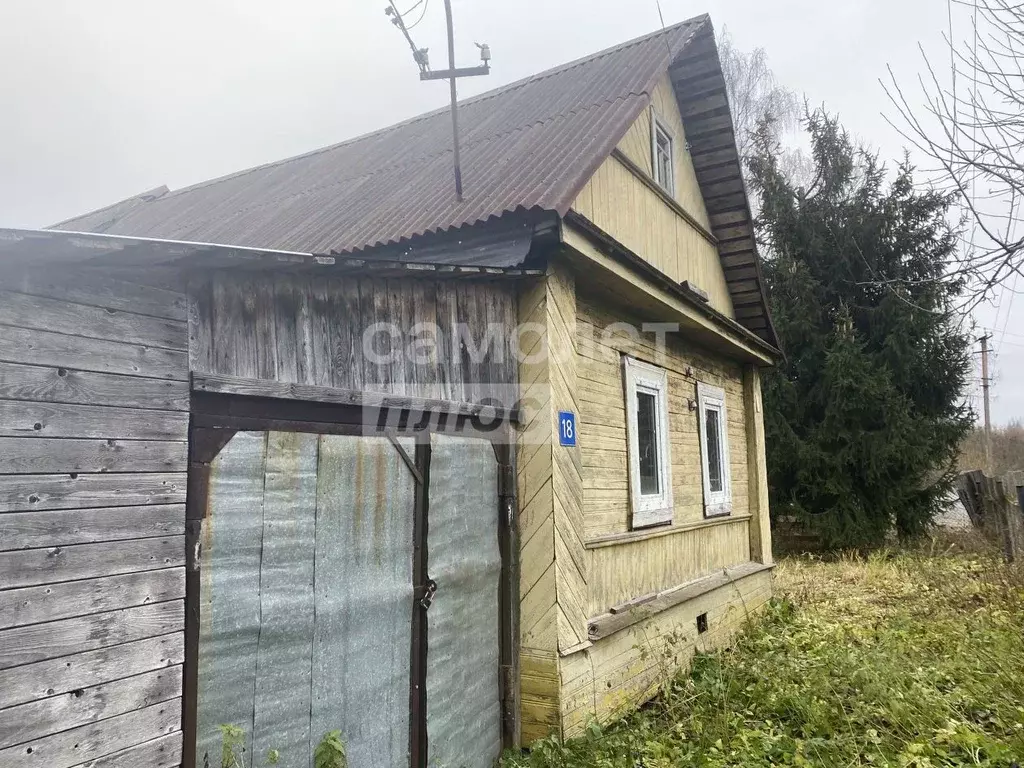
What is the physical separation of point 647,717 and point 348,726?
2.68 metres

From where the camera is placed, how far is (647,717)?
5.21 meters

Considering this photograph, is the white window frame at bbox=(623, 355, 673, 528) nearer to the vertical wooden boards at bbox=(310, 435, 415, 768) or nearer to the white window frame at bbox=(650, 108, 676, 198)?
the white window frame at bbox=(650, 108, 676, 198)

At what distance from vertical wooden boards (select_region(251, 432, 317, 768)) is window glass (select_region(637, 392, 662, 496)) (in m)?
3.54

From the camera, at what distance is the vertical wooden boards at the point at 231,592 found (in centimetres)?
277

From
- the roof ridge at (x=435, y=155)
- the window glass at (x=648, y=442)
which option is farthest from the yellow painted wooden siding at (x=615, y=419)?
the roof ridge at (x=435, y=155)

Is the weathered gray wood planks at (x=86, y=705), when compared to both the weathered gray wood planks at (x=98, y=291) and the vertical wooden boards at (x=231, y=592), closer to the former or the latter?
the vertical wooden boards at (x=231, y=592)

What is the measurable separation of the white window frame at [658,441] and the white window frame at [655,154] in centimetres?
201

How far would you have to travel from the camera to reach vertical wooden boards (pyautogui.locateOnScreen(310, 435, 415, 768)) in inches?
129

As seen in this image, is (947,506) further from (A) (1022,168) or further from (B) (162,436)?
(B) (162,436)

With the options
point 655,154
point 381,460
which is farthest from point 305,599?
point 655,154

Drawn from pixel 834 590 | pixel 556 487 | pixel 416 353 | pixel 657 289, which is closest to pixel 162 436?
pixel 416 353

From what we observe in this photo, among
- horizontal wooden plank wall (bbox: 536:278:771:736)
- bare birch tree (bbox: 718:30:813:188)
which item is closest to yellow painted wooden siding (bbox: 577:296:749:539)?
horizontal wooden plank wall (bbox: 536:278:771:736)

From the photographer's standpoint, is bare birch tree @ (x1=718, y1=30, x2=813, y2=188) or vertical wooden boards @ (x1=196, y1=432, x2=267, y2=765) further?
bare birch tree @ (x1=718, y1=30, x2=813, y2=188)

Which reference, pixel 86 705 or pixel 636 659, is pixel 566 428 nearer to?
pixel 636 659
